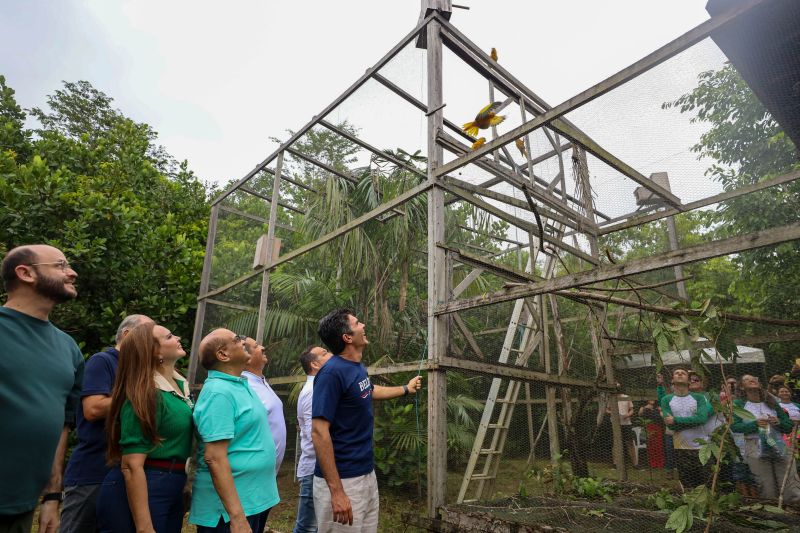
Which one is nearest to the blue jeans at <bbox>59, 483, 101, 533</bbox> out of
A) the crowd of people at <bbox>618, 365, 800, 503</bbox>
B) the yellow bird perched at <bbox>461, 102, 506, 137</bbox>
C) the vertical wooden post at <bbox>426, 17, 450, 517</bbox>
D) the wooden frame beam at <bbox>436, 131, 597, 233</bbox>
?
the vertical wooden post at <bbox>426, 17, 450, 517</bbox>

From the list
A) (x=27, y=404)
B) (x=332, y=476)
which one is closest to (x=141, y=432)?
(x=27, y=404)

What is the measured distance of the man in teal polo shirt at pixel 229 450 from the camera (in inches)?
75.2

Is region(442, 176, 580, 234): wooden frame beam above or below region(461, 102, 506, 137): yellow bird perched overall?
below

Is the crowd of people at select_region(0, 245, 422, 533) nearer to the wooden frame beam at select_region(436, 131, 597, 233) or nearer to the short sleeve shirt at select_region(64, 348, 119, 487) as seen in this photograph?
the short sleeve shirt at select_region(64, 348, 119, 487)

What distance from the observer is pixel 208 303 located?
705cm

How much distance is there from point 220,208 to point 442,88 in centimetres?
466

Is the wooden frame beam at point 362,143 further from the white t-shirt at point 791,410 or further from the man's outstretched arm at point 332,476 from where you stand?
the white t-shirt at point 791,410

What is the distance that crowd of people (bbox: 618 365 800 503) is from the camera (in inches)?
119

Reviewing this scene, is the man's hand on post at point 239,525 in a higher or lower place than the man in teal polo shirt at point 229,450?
lower

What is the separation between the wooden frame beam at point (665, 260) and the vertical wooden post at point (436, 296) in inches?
21.0

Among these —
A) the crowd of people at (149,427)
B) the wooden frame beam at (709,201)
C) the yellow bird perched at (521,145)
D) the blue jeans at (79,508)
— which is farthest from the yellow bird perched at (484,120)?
the blue jeans at (79,508)

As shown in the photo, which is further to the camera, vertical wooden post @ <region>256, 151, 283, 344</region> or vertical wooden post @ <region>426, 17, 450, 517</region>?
vertical wooden post @ <region>256, 151, 283, 344</region>

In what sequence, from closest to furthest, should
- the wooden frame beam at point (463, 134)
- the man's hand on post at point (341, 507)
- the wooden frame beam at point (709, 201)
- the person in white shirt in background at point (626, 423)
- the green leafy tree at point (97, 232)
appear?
the man's hand on post at point (341, 507), the wooden frame beam at point (709, 201), the wooden frame beam at point (463, 134), the person in white shirt in background at point (626, 423), the green leafy tree at point (97, 232)

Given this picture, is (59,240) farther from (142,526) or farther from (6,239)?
(142,526)
